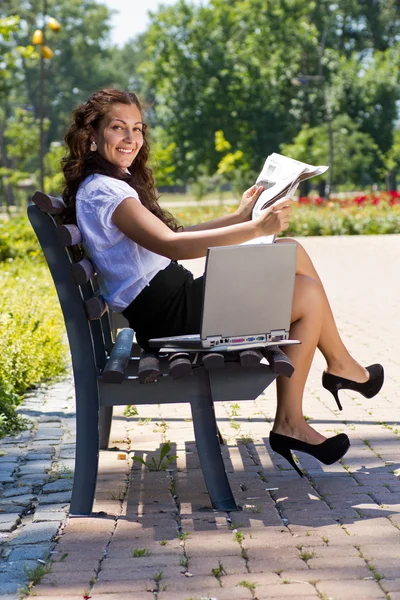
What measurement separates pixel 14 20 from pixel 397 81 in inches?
1530

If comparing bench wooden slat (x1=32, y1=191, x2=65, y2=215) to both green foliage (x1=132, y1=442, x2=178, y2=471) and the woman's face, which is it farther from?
green foliage (x1=132, y1=442, x2=178, y2=471)

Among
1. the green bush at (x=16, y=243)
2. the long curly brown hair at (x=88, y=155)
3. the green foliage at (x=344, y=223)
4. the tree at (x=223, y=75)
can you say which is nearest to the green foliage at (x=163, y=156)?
the tree at (x=223, y=75)

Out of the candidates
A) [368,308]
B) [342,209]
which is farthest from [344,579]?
[342,209]

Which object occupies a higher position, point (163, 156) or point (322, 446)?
point (322, 446)

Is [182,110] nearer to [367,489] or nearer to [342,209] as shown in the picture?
[342,209]

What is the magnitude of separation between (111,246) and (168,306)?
312mm

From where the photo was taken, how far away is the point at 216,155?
50.2 m

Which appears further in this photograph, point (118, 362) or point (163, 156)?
point (163, 156)

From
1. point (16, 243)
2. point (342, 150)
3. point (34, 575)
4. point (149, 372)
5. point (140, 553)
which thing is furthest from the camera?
point (342, 150)

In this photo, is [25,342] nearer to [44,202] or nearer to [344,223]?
[44,202]

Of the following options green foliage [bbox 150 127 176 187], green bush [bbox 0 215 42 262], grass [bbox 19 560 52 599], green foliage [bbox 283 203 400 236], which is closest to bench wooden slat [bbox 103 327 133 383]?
grass [bbox 19 560 52 599]

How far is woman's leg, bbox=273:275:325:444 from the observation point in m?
3.75

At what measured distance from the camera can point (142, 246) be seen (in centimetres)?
353

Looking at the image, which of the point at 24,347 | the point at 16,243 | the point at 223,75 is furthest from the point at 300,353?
the point at 223,75
